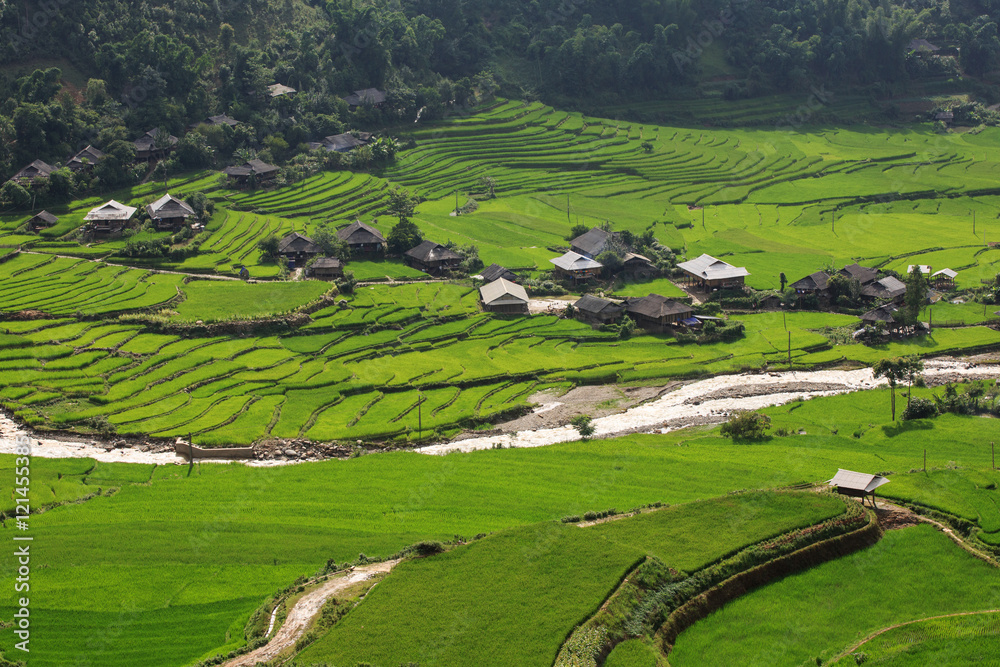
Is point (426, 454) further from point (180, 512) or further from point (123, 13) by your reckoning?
point (123, 13)

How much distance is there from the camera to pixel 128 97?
276 ft

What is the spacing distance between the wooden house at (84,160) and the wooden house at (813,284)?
177 ft

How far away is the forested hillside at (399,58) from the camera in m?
82.0

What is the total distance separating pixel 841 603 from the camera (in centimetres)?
2700

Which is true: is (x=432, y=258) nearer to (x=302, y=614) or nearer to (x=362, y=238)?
(x=362, y=238)

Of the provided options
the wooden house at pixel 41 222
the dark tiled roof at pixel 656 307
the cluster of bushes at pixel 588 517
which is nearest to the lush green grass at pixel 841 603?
the cluster of bushes at pixel 588 517

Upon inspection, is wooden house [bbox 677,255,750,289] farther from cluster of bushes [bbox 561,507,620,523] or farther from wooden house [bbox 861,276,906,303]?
cluster of bushes [bbox 561,507,620,523]

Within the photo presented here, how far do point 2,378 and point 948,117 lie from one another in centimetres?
10231

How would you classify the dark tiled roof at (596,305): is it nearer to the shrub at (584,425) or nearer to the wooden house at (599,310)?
the wooden house at (599,310)

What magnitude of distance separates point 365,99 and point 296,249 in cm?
3241

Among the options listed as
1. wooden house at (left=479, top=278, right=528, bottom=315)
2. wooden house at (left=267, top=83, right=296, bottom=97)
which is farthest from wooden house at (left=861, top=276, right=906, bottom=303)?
wooden house at (left=267, top=83, right=296, bottom=97)

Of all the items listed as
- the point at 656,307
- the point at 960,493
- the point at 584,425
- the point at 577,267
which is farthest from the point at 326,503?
the point at 577,267

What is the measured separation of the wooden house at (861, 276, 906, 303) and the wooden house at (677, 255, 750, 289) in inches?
315

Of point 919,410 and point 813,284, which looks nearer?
point 919,410
